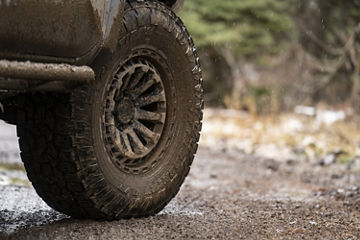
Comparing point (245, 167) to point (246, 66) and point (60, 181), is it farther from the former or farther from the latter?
point (246, 66)

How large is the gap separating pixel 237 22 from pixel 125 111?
497 inches

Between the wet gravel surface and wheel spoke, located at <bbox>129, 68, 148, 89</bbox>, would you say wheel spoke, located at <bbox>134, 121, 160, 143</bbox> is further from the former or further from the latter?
the wet gravel surface

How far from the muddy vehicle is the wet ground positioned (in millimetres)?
170

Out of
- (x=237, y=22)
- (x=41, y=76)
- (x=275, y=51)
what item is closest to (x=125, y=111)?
(x=41, y=76)

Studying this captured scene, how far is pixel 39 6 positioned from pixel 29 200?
1.79 metres

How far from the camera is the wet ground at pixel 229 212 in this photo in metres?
2.88

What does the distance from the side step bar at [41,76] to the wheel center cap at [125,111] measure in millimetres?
375

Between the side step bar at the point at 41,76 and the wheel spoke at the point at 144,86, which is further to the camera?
the wheel spoke at the point at 144,86

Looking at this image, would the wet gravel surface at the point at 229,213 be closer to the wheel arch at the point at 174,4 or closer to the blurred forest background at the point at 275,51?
the wheel arch at the point at 174,4

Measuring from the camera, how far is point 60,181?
2822mm

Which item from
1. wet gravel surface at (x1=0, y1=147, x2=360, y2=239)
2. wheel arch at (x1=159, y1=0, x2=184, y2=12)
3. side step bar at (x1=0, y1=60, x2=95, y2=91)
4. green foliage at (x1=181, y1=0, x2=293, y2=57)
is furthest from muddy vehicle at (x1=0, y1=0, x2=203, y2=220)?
green foliage at (x1=181, y1=0, x2=293, y2=57)

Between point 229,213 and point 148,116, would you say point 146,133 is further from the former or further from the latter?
point 229,213

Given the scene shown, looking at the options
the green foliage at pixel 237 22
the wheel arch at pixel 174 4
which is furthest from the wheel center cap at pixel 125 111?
the green foliage at pixel 237 22

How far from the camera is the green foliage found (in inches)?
580
